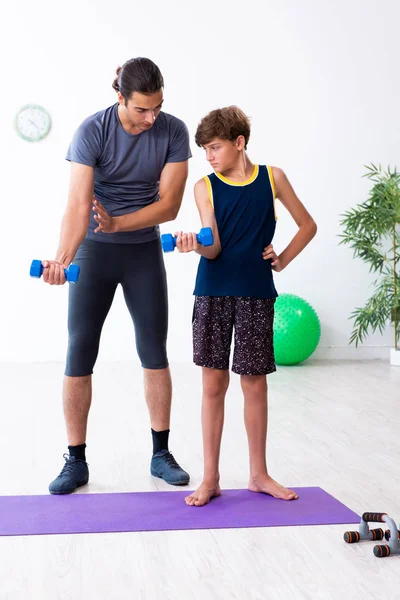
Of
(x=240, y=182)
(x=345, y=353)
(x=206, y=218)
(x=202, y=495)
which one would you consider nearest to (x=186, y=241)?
(x=206, y=218)

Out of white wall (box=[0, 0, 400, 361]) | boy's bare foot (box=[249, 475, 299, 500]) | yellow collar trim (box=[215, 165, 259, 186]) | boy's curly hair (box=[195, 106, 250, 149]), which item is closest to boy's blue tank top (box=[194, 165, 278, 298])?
yellow collar trim (box=[215, 165, 259, 186])

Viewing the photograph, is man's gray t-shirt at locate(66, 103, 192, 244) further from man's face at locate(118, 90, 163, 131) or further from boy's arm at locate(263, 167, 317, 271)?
boy's arm at locate(263, 167, 317, 271)

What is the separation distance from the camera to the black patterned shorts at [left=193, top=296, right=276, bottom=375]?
7.80 ft

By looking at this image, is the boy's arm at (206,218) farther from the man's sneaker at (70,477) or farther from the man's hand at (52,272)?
the man's sneaker at (70,477)

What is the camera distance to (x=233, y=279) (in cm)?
236

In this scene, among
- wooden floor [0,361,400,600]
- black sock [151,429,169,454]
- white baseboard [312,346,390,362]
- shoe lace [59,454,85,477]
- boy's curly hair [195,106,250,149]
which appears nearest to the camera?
wooden floor [0,361,400,600]

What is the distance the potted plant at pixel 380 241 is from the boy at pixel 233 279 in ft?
9.57

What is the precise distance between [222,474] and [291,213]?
904mm

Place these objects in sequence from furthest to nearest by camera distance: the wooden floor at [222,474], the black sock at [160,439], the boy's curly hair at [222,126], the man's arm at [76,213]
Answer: the black sock at [160,439] → the man's arm at [76,213] → the boy's curly hair at [222,126] → the wooden floor at [222,474]

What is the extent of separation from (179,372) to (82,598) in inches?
133

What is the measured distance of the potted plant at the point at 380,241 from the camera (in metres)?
5.20

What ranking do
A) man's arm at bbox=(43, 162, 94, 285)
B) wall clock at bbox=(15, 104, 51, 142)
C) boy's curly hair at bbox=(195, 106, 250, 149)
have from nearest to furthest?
1. boy's curly hair at bbox=(195, 106, 250, 149)
2. man's arm at bbox=(43, 162, 94, 285)
3. wall clock at bbox=(15, 104, 51, 142)

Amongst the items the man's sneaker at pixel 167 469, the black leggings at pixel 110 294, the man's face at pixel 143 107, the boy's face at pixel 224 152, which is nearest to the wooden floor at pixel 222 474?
the man's sneaker at pixel 167 469

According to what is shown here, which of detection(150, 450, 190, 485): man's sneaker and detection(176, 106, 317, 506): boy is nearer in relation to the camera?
detection(176, 106, 317, 506): boy
